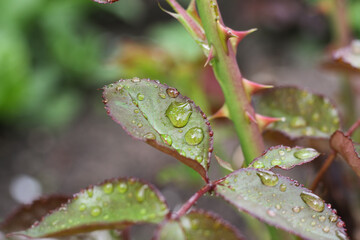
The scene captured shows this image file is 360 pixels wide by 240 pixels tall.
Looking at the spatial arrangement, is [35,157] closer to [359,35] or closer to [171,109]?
[171,109]

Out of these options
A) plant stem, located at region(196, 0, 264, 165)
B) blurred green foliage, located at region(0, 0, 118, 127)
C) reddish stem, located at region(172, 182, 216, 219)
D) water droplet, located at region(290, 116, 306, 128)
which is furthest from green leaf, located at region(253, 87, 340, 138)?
blurred green foliage, located at region(0, 0, 118, 127)

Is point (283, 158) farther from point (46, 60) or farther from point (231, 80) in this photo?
point (46, 60)

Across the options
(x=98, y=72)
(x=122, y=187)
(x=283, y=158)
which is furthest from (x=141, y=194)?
(x=98, y=72)

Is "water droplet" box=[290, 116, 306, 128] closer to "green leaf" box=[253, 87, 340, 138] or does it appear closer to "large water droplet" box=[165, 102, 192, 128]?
"green leaf" box=[253, 87, 340, 138]

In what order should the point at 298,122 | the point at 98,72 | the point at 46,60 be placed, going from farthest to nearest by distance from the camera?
1. the point at 46,60
2. the point at 98,72
3. the point at 298,122

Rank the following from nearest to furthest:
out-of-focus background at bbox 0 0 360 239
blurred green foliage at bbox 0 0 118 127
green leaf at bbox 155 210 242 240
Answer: green leaf at bbox 155 210 242 240 → out-of-focus background at bbox 0 0 360 239 → blurred green foliage at bbox 0 0 118 127

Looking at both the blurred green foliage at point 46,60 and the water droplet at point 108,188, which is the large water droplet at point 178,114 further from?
the blurred green foliage at point 46,60
